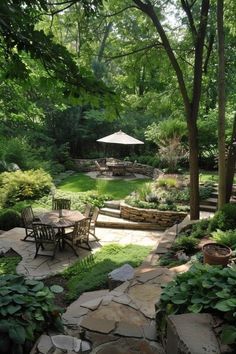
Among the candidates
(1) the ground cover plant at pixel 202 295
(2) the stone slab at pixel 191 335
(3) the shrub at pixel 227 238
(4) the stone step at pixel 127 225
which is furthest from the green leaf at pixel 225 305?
(4) the stone step at pixel 127 225

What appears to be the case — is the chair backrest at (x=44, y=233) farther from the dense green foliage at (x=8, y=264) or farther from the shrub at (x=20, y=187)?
the shrub at (x=20, y=187)

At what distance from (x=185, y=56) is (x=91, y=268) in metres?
6.60

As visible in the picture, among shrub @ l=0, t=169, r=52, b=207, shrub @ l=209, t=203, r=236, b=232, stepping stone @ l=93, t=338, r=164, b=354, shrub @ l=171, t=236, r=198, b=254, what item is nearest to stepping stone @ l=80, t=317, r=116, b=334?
stepping stone @ l=93, t=338, r=164, b=354

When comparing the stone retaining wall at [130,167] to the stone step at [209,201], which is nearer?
the stone step at [209,201]

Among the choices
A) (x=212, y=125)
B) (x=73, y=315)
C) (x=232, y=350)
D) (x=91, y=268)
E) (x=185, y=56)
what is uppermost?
(x=185, y=56)

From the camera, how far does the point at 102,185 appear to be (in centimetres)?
1540

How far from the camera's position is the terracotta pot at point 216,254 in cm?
516

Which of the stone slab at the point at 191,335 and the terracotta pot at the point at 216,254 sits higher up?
the stone slab at the point at 191,335

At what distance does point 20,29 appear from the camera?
271 cm

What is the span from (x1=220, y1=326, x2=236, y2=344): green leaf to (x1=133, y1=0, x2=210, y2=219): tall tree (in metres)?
6.58

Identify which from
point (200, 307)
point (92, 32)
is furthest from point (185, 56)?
point (200, 307)

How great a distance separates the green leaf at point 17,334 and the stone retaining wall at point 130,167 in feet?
45.4

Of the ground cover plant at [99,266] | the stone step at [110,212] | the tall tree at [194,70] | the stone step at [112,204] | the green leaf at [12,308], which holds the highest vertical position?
the tall tree at [194,70]

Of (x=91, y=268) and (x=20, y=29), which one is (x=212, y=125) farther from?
(x=20, y=29)
